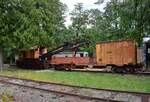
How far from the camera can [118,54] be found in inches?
1404

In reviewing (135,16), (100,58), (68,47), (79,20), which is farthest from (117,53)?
(79,20)

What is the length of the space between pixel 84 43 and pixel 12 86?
2068 cm

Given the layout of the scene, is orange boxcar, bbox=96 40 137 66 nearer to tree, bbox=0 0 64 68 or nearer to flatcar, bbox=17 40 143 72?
flatcar, bbox=17 40 143 72

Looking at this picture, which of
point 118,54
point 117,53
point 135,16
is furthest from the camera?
point 117,53

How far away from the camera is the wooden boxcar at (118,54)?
34.7 metres

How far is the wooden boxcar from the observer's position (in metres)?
34.7

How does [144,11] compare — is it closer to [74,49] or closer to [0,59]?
[74,49]

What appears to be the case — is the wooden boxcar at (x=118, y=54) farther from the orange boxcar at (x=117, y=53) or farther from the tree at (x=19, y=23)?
the tree at (x=19, y=23)

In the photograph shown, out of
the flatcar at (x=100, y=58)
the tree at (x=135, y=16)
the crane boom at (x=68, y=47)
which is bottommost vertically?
the flatcar at (x=100, y=58)

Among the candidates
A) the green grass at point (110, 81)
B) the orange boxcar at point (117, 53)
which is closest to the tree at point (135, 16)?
the orange boxcar at point (117, 53)

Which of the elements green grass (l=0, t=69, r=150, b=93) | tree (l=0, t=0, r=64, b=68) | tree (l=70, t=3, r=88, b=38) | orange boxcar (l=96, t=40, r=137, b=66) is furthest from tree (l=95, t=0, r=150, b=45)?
tree (l=70, t=3, r=88, b=38)

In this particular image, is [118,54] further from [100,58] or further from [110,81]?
[110,81]

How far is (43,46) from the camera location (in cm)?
4744

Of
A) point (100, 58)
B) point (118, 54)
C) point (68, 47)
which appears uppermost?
point (68, 47)
